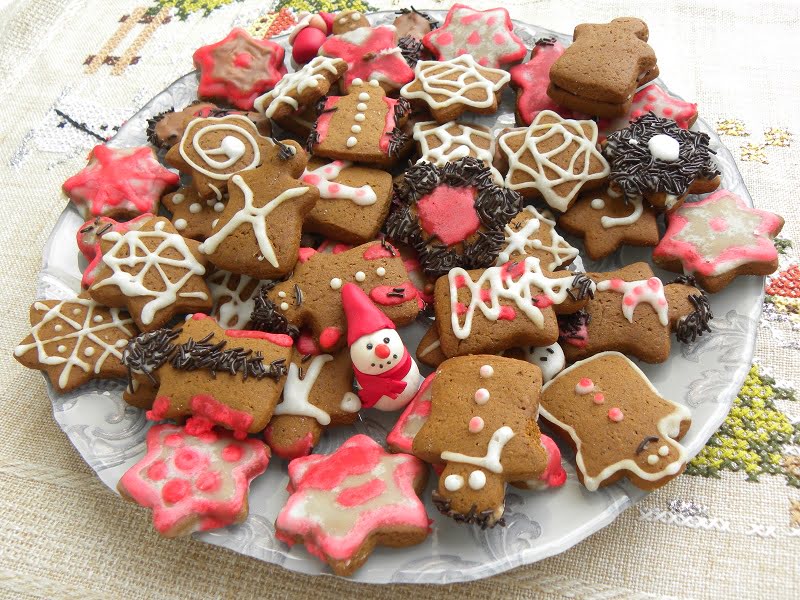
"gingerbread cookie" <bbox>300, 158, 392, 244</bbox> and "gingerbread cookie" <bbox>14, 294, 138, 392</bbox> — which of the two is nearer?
"gingerbread cookie" <bbox>14, 294, 138, 392</bbox>

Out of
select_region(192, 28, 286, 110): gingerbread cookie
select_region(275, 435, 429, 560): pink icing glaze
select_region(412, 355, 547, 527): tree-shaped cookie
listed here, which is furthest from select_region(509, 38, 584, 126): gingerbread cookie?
select_region(275, 435, 429, 560): pink icing glaze

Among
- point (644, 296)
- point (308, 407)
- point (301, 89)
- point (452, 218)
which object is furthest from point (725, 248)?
point (301, 89)

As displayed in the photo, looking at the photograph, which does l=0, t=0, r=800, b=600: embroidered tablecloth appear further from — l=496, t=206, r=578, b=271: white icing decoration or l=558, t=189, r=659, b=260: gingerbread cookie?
l=496, t=206, r=578, b=271: white icing decoration

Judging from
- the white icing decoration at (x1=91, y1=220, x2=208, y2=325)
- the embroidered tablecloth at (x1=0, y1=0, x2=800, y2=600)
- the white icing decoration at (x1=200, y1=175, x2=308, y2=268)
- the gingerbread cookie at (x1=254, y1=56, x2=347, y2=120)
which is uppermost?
the gingerbread cookie at (x1=254, y1=56, x2=347, y2=120)

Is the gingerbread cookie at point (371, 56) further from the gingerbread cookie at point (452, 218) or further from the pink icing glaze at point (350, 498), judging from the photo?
the pink icing glaze at point (350, 498)

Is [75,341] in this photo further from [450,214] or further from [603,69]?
[603,69]

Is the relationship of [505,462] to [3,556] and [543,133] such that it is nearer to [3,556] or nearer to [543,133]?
[543,133]
